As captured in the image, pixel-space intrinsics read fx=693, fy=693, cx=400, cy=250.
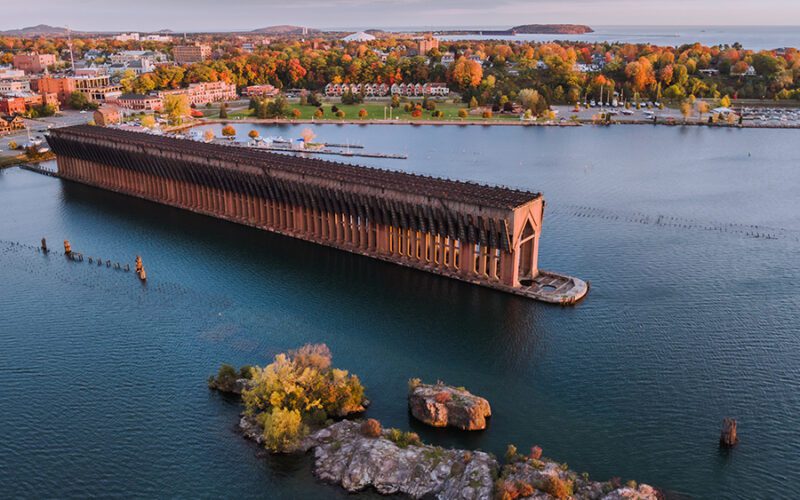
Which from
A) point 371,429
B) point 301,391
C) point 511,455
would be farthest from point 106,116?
point 511,455

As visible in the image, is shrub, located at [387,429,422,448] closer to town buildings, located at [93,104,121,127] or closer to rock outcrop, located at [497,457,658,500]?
rock outcrop, located at [497,457,658,500]

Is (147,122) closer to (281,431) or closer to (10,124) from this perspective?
(10,124)

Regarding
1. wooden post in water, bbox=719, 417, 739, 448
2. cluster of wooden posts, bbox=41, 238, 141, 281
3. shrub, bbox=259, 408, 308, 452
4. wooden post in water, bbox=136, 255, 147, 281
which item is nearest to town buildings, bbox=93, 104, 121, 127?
cluster of wooden posts, bbox=41, 238, 141, 281

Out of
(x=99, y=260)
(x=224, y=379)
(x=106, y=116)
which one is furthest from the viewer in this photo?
(x=106, y=116)

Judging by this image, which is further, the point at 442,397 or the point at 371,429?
the point at 442,397

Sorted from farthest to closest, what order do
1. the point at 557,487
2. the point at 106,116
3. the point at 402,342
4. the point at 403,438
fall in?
the point at 106,116, the point at 402,342, the point at 403,438, the point at 557,487

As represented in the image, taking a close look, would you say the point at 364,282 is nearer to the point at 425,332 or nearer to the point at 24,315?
the point at 425,332
